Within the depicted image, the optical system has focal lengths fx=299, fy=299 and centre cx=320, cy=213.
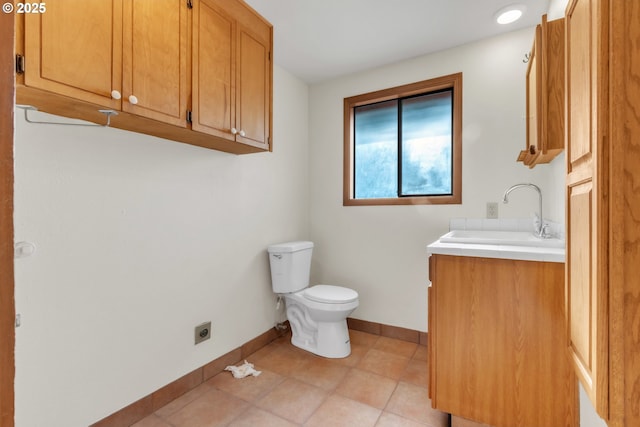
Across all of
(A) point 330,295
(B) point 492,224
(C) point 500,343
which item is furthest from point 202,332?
(B) point 492,224

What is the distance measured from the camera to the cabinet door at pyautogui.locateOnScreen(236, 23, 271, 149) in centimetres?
170

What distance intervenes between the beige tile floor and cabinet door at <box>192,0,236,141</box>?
1.47 meters

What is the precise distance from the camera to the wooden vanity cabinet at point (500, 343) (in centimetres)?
124

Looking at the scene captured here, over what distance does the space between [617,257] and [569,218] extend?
0.37 metres

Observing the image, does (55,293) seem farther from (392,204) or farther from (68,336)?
(392,204)

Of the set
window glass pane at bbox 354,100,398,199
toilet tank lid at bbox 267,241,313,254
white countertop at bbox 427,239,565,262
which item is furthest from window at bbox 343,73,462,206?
white countertop at bbox 427,239,565,262

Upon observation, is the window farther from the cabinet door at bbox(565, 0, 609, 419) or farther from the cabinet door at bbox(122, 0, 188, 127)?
the cabinet door at bbox(122, 0, 188, 127)

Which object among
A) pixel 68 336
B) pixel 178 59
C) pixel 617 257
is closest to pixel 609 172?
pixel 617 257

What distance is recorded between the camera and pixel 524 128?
2039 millimetres

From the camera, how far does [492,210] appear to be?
2.14 m

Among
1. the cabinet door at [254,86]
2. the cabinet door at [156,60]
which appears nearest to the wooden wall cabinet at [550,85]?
the cabinet door at [254,86]

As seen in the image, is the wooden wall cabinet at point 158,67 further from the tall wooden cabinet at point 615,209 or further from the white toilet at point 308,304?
the tall wooden cabinet at point 615,209

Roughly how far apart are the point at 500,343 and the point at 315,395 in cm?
104

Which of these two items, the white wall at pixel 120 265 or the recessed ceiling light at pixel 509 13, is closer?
the white wall at pixel 120 265
